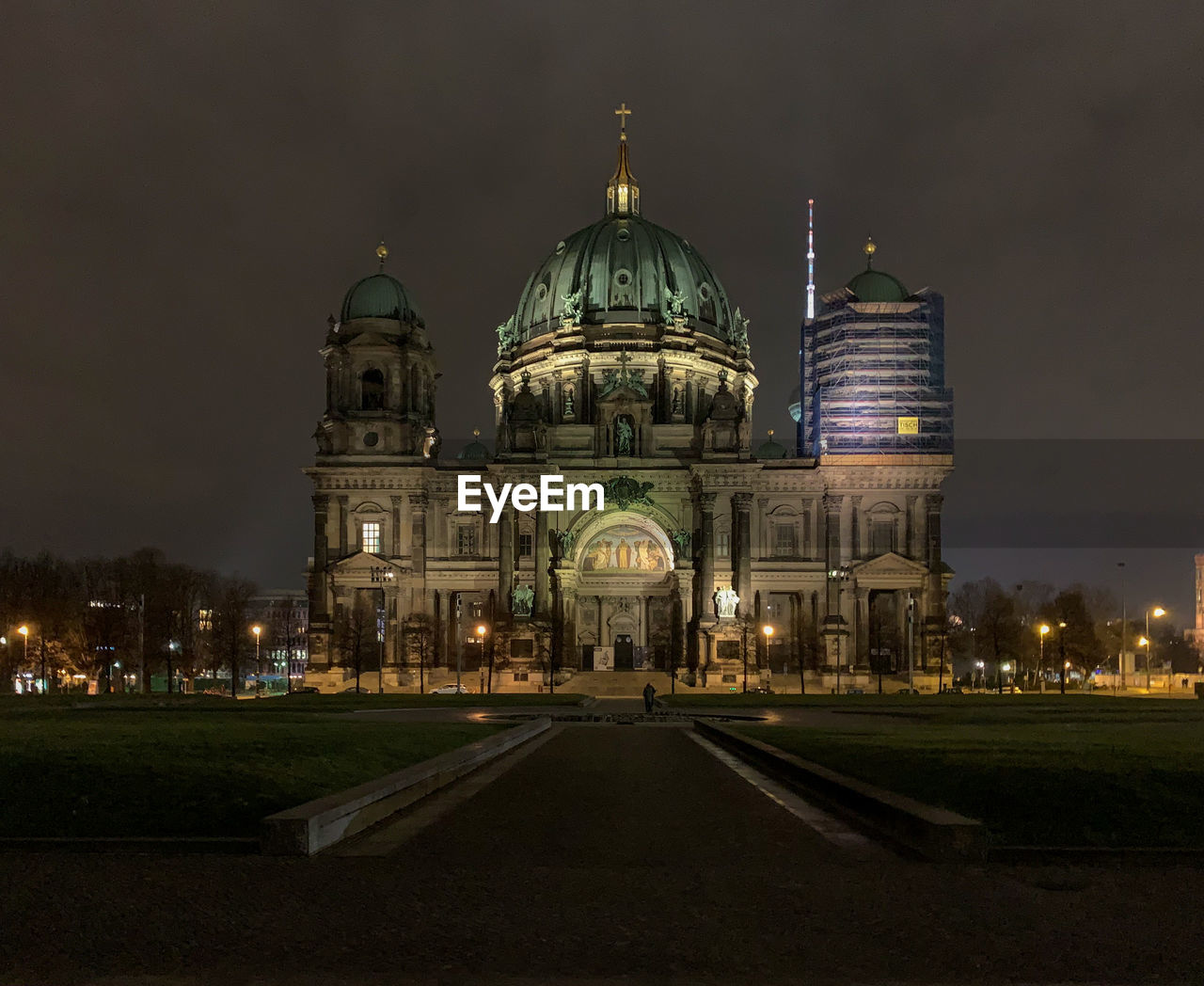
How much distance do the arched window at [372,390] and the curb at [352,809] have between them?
78270 millimetres

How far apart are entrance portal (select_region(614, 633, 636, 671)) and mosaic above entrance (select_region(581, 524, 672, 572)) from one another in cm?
564

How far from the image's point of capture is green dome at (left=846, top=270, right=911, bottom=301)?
104 metres

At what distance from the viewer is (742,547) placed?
3819 inches

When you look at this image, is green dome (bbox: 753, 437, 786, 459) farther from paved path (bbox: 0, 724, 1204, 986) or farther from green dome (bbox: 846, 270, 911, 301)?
paved path (bbox: 0, 724, 1204, 986)

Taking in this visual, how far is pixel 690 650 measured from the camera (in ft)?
316

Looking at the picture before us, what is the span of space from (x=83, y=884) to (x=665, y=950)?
5811 millimetres

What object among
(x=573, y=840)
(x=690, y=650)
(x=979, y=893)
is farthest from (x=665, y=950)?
(x=690, y=650)

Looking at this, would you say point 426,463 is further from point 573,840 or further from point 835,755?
point 573,840

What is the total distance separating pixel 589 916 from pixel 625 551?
9450 centimetres

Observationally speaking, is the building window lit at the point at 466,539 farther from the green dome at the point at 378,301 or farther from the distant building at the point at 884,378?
the distant building at the point at 884,378

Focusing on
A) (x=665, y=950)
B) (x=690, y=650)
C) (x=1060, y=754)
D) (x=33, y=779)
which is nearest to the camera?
Answer: (x=665, y=950)

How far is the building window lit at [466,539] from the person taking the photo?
10125 cm

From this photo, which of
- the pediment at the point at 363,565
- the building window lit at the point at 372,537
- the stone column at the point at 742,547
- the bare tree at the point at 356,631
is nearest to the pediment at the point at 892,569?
the stone column at the point at 742,547

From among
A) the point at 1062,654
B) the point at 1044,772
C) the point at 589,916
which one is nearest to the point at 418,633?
the point at 1062,654
